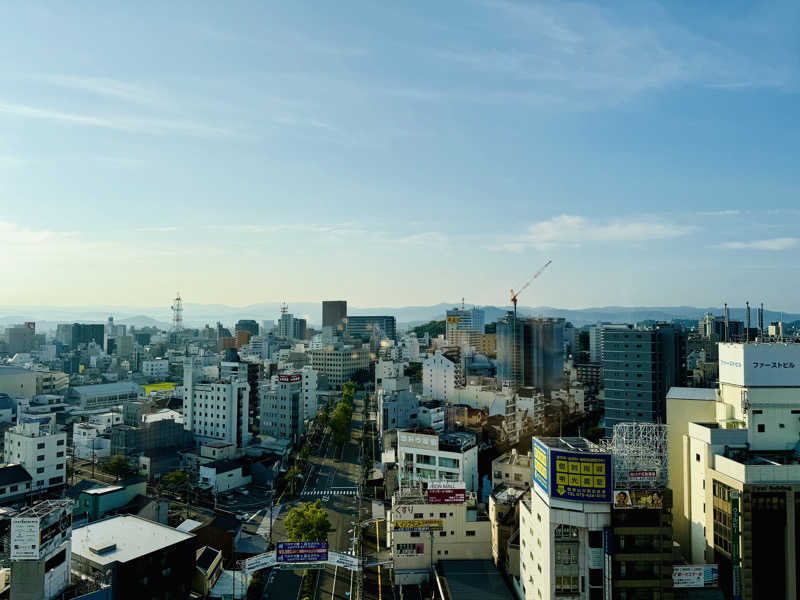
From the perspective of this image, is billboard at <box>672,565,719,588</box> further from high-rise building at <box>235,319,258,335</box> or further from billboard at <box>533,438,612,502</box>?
high-rise building at <box>235,319,258,335</box>

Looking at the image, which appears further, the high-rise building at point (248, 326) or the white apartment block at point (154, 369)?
the high-rise building at point (248, 326)

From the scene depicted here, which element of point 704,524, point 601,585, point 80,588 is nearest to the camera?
point 601,585

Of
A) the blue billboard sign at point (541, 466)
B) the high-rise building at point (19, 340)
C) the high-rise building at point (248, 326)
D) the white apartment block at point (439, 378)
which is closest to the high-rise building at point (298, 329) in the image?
the high-rise building at point (248, 326)

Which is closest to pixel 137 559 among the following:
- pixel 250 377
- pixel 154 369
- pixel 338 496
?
pixel 338 496

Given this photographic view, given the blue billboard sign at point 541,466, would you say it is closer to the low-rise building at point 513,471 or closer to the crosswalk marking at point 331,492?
the low-rise building at point 513,471

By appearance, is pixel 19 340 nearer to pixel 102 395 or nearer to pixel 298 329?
pixel 298 329

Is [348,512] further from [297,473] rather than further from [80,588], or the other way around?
[80,588]

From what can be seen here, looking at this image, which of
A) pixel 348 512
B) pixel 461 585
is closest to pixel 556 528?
pixel 461 585
